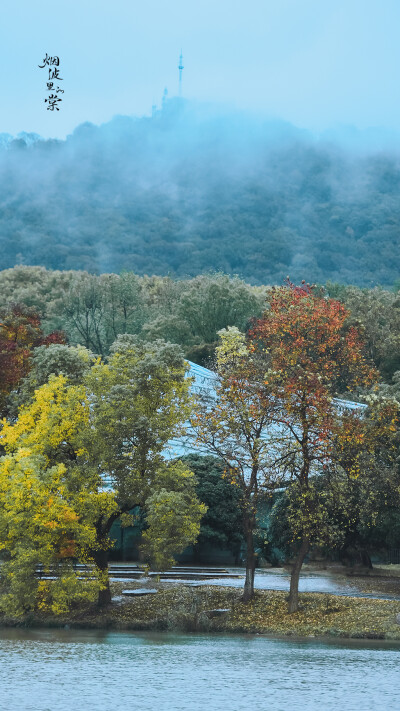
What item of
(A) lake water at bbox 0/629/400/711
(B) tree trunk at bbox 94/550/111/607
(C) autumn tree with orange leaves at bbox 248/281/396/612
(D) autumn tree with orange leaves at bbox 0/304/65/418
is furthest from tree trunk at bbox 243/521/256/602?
(D) autumn tree with orange leaves at bbox 0/304/65/418

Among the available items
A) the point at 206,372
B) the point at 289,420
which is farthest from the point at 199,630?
the point at 206,372

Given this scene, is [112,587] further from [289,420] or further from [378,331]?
[378,331]

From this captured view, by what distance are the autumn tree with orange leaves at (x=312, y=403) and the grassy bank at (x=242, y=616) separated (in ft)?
3.95

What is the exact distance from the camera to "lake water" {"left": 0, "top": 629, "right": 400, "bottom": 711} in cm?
2003

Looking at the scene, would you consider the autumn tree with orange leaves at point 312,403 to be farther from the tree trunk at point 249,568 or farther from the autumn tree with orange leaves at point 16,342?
the autumn tree with orange leaves at point 16,342

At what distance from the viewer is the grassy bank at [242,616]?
3148cm

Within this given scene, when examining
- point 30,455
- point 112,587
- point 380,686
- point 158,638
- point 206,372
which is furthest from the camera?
point 206,372

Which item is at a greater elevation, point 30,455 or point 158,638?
point 30,455

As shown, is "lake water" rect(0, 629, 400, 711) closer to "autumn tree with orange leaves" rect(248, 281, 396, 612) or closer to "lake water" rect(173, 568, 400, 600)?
"autumn tree with orange leaves" rect(248, 281, 396, 612)

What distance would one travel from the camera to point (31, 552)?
31766 millimetres

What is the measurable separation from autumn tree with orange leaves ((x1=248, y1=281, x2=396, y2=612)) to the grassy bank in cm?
120

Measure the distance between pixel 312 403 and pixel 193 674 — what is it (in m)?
11.9

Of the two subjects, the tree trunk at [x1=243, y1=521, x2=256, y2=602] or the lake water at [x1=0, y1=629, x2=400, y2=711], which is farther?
the tree trunk at [x1=243, y1=521, x2=256, y2=602]

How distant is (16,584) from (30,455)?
4.71m
